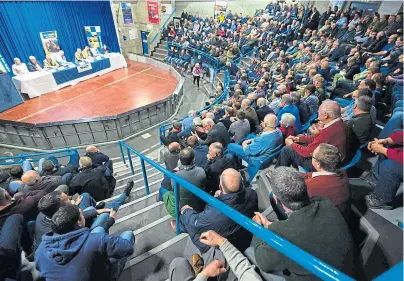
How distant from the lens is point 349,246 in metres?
1.18

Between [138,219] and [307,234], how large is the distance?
2.05 m

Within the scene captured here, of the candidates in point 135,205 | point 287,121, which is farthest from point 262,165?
point 135,205

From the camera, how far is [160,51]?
16656 millimetres

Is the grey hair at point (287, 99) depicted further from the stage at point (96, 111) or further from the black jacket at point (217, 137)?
the stage at point (96, 111)

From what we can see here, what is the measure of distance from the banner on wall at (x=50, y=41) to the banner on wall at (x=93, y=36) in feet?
6.81

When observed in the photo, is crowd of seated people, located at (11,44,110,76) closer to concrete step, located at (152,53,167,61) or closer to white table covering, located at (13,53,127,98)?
white table covering, located at (13,53,127,98)

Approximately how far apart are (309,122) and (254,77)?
5344mm

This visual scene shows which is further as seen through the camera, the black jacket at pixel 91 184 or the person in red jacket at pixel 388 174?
the black jacket at pixel 91 184

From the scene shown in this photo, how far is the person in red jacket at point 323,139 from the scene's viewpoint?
2422 mm

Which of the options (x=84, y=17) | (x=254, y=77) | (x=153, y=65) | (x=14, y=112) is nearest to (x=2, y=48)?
(x=14, y=112)

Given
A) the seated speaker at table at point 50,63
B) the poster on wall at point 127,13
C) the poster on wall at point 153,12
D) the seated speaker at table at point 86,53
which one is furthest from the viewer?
the poster on wall at point 153,12

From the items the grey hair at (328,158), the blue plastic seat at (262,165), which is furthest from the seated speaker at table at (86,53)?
the grey hair at (328,158)

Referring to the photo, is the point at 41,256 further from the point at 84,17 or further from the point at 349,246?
the point at 84,17

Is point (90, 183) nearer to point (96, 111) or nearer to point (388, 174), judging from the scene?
point (388, 174)
